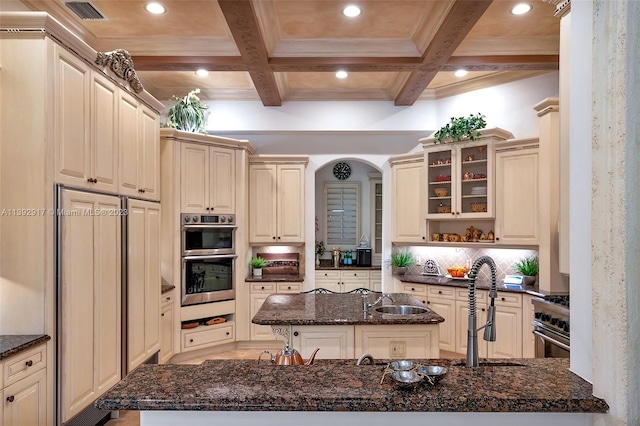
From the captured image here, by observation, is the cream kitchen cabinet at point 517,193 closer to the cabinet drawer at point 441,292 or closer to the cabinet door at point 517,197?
the cabinet door at point 517,197

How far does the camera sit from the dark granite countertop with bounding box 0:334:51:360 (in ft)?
6.73

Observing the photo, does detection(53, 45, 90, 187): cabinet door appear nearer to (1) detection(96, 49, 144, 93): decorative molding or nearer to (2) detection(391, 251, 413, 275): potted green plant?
→ (1) detection(96, 49, 144, 93): decorative molding

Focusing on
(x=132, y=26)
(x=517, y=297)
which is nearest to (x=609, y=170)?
(x=517, y=297)

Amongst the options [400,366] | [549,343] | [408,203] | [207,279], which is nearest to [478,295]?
[549,343]

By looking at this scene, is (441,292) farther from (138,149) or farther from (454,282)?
(138,149)

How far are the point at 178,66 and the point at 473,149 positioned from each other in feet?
11.6

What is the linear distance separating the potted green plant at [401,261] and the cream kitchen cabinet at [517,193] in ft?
4.29

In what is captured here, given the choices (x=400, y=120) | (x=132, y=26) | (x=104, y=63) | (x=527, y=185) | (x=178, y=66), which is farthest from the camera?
(x=400, y=120)

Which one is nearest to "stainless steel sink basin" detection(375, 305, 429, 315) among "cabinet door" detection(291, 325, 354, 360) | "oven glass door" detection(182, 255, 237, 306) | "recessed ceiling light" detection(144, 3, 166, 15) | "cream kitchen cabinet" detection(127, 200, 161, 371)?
"cabinet door" detection(291, 325, 354, 360)

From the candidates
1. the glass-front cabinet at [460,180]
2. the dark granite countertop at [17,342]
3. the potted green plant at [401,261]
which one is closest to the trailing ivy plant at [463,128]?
the glass-front cabinet at [460,180]

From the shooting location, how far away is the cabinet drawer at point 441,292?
497cm

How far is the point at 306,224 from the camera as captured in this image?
591cm

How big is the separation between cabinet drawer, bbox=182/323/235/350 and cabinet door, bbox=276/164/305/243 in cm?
136

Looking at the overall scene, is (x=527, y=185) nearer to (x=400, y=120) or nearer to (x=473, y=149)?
(x=473, y=149)
